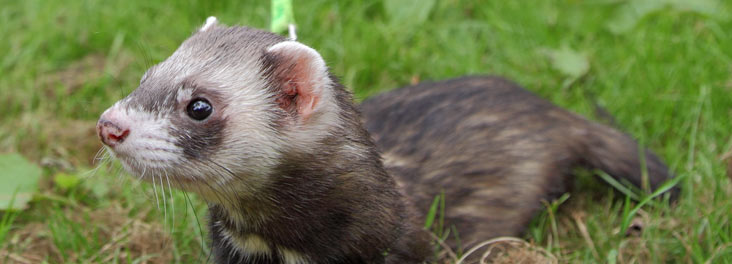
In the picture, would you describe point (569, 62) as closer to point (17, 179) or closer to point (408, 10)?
point (408, 10)

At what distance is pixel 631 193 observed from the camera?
3561 mm

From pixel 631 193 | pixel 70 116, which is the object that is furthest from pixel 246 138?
pixel 70 116

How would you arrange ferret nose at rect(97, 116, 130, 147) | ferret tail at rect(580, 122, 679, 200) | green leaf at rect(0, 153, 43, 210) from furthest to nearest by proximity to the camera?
ferret tail at rect(580, 122, 679, 200) → green leaf at rect(0, 153, 43, 210) → ferret nose at rect(97, 116, 130, 147)

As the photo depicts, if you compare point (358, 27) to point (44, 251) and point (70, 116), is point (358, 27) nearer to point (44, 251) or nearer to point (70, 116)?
point (70, 116)

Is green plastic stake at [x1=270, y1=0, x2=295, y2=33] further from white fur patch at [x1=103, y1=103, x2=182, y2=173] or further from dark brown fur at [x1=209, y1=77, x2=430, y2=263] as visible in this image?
white fur patch at [x1=103, y1=103, x2=182, y2=173]

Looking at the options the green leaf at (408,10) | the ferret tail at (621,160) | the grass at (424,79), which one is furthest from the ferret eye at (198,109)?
the green leaf at (408,10)

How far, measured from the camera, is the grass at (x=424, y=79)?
336 cm

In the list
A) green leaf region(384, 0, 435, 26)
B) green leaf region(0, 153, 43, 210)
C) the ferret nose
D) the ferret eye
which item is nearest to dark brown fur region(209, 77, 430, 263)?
the ferret eye

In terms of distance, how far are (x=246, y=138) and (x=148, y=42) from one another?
8.19 ft

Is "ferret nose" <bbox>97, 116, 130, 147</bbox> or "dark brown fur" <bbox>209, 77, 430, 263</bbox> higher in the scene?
"ferret nose" <bbox>97, 116, 130, 147</bbox>

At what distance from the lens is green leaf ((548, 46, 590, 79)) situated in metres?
4.44

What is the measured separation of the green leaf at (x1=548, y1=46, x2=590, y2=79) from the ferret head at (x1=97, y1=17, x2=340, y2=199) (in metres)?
2.20

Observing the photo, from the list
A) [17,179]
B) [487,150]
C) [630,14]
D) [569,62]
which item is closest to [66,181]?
[17,179]

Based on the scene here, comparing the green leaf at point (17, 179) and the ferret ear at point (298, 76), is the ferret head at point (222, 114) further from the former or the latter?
the green leaf at point (17, 179)
